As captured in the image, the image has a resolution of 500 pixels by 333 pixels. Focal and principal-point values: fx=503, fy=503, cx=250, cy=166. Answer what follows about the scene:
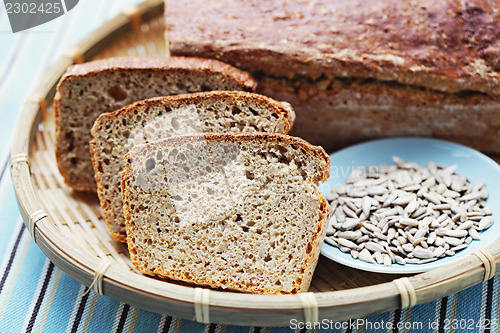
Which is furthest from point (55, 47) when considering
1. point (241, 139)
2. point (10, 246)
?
point (241, 139)

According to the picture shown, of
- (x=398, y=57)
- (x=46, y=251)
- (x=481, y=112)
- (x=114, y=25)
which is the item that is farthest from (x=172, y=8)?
(x=481, y=112)

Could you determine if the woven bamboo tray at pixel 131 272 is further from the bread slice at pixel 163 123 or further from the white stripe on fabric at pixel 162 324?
the bread slice at pixel 163 123

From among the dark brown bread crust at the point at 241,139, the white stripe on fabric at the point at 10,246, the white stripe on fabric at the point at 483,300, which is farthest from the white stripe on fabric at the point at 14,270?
the white stripe on fabric at the point at 483,300

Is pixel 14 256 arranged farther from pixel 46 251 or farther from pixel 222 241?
pixel 222 241

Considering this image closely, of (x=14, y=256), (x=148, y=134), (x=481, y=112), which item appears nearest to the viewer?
(x=148, y=134)

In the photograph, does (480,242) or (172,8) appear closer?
(480,242)

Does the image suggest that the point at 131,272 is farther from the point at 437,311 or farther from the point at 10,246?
the point at 437,311

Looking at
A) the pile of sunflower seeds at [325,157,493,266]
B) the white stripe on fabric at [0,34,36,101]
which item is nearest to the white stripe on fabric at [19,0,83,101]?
the white stripe on fabric at [0,34,36,101]
